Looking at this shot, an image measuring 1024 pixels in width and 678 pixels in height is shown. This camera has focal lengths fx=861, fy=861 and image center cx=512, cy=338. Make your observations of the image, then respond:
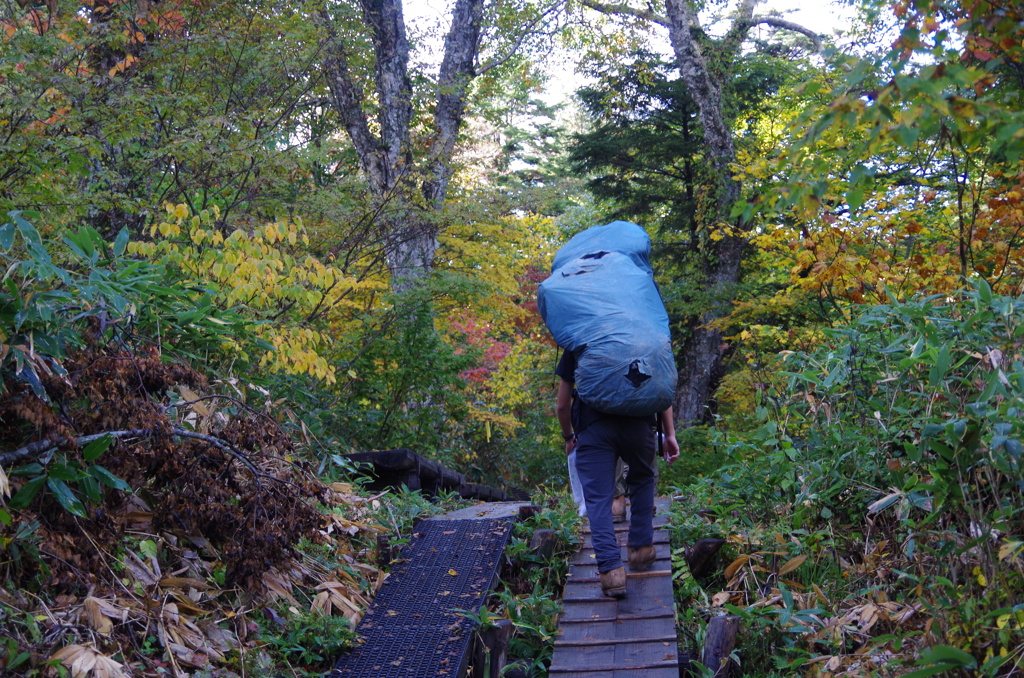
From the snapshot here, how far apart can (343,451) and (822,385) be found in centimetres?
496

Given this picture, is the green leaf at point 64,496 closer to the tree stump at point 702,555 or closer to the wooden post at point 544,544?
the wooden post at point 544,544

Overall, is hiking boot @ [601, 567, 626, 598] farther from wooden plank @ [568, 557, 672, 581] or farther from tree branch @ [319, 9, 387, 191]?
tree branch @ [319, 9, 387, 191]

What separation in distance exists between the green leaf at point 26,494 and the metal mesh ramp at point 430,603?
58.2 inches

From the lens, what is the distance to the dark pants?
14.3 ft

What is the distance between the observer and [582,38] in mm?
17938

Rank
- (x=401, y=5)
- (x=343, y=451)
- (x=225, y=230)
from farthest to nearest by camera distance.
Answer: (x=401, y=5) → (x=225, y=230) → (x=343, y=451)

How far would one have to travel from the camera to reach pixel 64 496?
335cm

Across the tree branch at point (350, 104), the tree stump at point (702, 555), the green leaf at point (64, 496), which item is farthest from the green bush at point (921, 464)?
the tree branch at point (350, 104)

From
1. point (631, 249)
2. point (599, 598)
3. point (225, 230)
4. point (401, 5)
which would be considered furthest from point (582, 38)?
point (599, 598)

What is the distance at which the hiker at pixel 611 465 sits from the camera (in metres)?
4.36

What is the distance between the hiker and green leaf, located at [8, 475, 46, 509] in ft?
7.70

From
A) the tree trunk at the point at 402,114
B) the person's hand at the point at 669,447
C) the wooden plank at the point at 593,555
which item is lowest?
the wooden plank at the point at 593,555

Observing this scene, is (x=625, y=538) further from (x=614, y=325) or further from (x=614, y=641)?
(x=614, y=325)

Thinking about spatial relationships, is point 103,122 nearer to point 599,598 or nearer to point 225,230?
point 225,230
